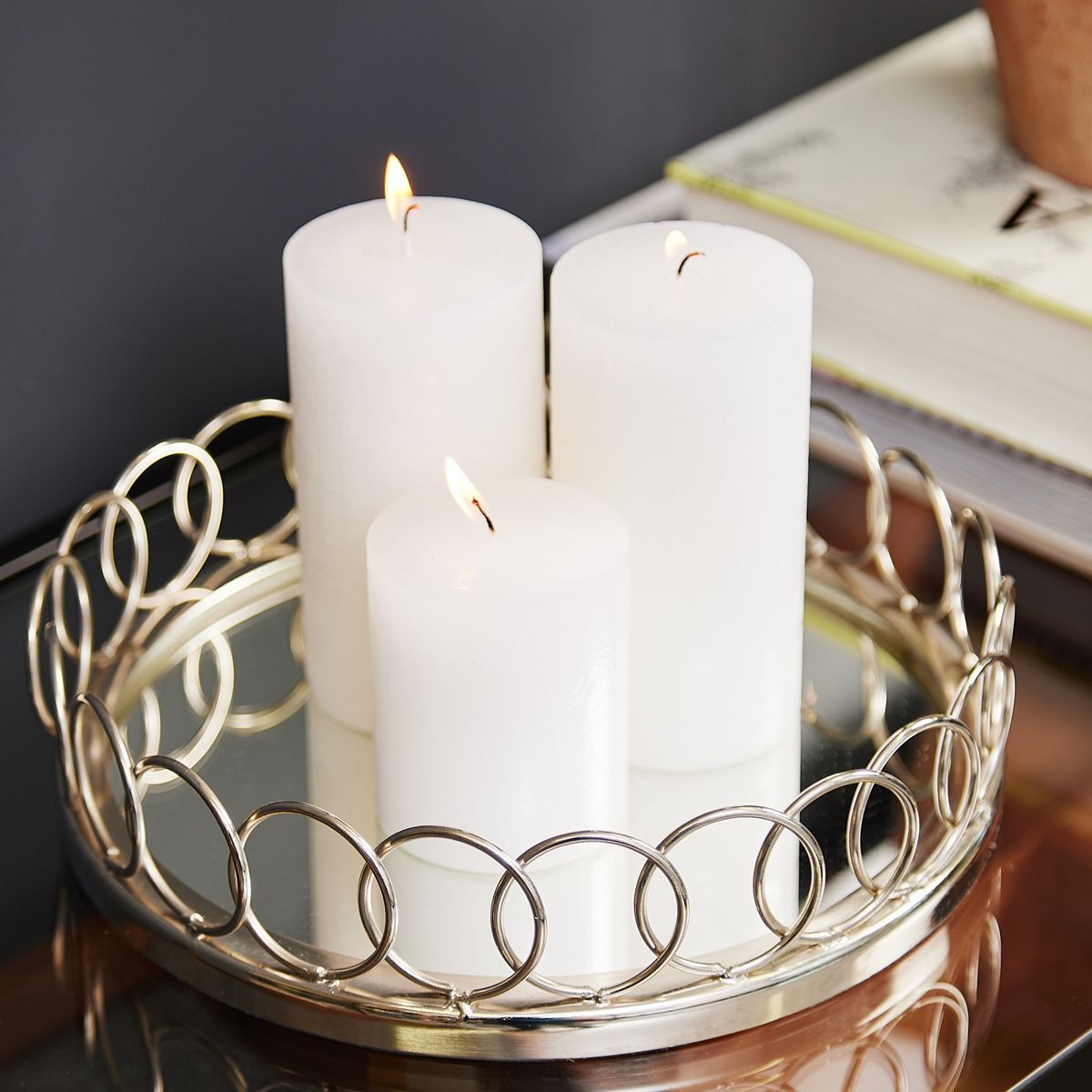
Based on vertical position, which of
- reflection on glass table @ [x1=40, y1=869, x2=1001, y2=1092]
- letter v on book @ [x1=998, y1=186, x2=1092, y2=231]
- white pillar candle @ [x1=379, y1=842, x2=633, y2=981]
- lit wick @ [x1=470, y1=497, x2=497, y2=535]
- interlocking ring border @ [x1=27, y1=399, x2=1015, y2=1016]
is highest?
lit wick @ [x1=470, y1=497, x2=497, y2=535]

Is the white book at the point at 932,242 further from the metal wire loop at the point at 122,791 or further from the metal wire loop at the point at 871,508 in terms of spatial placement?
the metal wire loop at the point at 122,791

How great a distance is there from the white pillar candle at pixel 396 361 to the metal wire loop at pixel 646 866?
123 millimetres

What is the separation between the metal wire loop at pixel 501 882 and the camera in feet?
1.23

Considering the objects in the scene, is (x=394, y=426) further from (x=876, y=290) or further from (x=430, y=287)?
(x=876, y=290)

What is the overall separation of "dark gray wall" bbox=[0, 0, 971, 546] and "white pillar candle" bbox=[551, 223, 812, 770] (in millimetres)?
171

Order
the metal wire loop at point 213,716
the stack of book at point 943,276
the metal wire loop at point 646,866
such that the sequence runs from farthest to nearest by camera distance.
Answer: the stack of book at point 943,276, the metal wire loop at point 213,716, the metal wire loop at point 646,866

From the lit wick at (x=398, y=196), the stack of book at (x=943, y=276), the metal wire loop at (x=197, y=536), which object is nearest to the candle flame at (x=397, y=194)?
the lit wick at (x=398, y=196)

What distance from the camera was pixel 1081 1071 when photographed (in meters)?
0.42

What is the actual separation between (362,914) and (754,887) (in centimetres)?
9

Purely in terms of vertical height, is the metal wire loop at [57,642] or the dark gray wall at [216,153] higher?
the dark gray wall at [216,153]

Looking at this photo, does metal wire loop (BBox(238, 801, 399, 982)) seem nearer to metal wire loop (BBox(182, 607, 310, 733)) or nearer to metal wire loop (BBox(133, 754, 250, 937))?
metal wire loop (BBox(133, 754, 250, 937))

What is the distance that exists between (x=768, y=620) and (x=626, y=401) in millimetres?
76

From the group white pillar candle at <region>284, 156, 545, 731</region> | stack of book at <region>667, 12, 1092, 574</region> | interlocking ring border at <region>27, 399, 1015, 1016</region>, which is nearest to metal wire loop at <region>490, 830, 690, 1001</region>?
interlocking ring border at <region>27, 399, 1015, 1016</region>

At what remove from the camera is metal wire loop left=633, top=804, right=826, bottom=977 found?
377 mm
